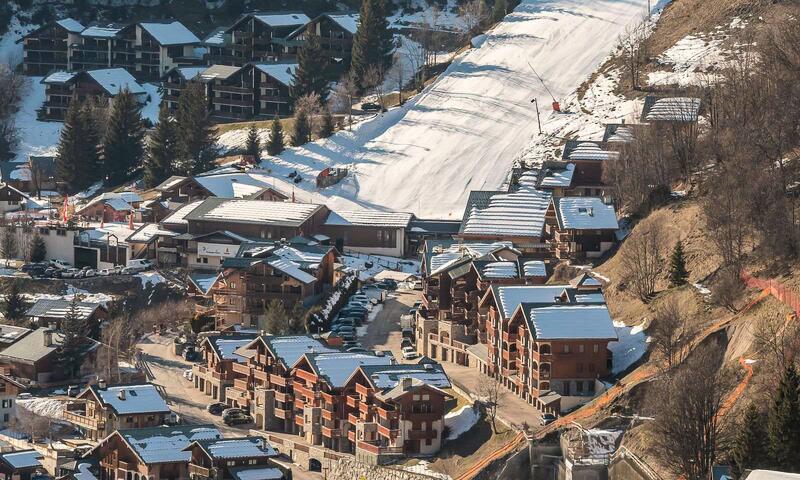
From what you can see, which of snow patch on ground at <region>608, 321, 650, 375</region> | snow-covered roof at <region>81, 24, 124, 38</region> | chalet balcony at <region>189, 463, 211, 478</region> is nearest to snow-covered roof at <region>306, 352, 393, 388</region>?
chalet balcony at <region>189, 463, 211, 478</region>

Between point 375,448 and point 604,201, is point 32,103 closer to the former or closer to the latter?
point 604,201

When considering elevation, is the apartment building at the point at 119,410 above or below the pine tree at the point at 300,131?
below

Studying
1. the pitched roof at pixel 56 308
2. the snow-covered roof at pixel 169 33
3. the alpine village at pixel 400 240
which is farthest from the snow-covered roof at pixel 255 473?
the snow-covered roof at pixel 169 33

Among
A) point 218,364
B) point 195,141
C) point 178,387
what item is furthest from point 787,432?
point 195,141

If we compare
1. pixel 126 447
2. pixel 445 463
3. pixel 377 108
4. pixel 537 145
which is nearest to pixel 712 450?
pixel 445 463

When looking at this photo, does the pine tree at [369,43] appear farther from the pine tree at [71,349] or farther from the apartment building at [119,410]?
the apartment building at [119,410]

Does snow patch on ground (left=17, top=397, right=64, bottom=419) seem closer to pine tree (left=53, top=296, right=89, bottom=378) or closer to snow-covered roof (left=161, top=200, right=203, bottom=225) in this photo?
pine tree (left=53, top=296, right=89, bottom=378)
